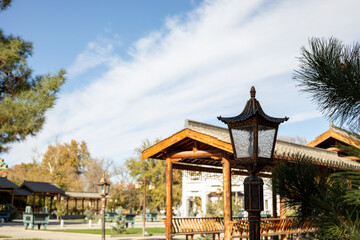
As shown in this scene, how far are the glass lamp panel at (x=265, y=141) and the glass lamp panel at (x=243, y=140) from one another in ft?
0.38

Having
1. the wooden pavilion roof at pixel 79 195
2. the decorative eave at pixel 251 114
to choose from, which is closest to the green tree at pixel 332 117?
the decorative eave at pixel 251 114

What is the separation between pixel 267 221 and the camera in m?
11.5

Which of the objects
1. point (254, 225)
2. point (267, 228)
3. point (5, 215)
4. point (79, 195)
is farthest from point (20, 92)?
point (79, 195)

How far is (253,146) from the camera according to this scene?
462 cm

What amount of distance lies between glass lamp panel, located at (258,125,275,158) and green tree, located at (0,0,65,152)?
29.2ft

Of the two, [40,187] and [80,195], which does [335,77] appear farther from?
[80,195]

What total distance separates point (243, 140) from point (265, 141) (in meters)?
0.29

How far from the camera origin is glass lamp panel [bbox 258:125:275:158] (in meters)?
4.70

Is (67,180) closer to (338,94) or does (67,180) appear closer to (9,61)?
(9,61)

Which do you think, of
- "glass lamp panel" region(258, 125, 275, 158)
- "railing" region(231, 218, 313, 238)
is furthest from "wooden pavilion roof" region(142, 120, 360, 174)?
"glass lamp panel" region(258, 125, 275, 158)

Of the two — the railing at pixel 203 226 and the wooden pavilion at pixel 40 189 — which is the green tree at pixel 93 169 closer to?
the wooden pavilion at pixel 40 189

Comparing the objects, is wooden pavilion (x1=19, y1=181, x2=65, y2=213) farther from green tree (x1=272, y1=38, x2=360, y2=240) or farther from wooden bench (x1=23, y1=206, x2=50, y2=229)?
green tree (x1=272, y1=38, x2=360, y2=240)

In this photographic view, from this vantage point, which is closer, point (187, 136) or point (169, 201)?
point (187, 136)

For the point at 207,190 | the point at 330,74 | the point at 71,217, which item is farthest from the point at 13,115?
the point at 71,217
